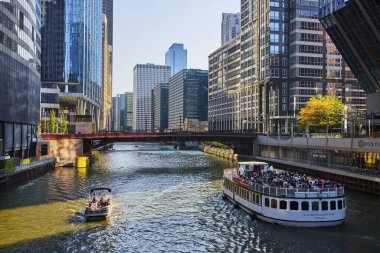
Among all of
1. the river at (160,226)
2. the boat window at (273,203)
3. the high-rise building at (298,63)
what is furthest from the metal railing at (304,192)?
the high-rise building at (298,63)

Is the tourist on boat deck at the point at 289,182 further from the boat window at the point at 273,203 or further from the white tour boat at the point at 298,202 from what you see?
the boat window at the point at 273,203

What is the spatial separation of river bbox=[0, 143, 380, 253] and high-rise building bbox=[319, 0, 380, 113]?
40496 mm

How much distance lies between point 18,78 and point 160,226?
6880 cm

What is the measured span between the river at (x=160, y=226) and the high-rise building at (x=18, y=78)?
27152 mm

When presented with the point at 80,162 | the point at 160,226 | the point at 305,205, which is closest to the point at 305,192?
the point at 305,205

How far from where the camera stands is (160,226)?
154 ft

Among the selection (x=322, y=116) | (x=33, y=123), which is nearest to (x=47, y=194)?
(x=33, y=123)

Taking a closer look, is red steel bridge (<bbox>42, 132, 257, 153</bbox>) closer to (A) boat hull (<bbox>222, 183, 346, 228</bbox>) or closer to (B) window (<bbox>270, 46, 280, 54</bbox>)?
(B) window (<bbox>270, 46, 280, 54</bbox>)

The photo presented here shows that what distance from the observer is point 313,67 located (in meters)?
→ 179

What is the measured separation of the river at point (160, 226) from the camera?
128 feet

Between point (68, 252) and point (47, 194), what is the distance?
3170cm

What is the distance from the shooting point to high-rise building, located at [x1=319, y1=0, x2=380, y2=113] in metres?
88.7

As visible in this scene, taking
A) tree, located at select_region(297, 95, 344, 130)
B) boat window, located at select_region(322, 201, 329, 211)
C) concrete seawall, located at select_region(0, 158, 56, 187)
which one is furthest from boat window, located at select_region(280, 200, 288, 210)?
tree, located at select_region(297, 95, 344, 130)

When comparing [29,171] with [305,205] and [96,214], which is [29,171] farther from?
[305,205]
